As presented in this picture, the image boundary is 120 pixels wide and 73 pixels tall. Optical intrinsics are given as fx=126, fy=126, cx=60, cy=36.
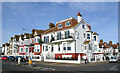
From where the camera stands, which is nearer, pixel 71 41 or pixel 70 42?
pixel 71 41

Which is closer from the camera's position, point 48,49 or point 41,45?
point 48,49

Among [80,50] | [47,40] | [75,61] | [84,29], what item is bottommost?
[75,61]

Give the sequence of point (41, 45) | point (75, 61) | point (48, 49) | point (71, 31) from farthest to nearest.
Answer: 1. point (41, 45)
2. point (48, 49)
3. point (71, 31)
4. point (75, 61)

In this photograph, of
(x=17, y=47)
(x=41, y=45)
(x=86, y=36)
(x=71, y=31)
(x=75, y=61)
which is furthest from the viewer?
(x=17, y=47)

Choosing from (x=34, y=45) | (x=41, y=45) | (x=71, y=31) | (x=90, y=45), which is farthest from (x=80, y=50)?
(x=34, y=45)

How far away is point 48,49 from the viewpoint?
39.3 metres

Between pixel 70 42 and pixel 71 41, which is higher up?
pixel 71 41

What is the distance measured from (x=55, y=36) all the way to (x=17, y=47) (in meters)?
28.0

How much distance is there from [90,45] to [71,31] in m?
6.85

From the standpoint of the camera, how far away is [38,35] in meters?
44.6

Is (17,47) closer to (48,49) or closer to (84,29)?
(48,49)

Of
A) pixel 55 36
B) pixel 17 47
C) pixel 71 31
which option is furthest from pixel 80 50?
pixel 17 47

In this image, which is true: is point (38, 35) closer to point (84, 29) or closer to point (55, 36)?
point (55, 36)

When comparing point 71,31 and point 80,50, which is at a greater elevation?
point 71,31
